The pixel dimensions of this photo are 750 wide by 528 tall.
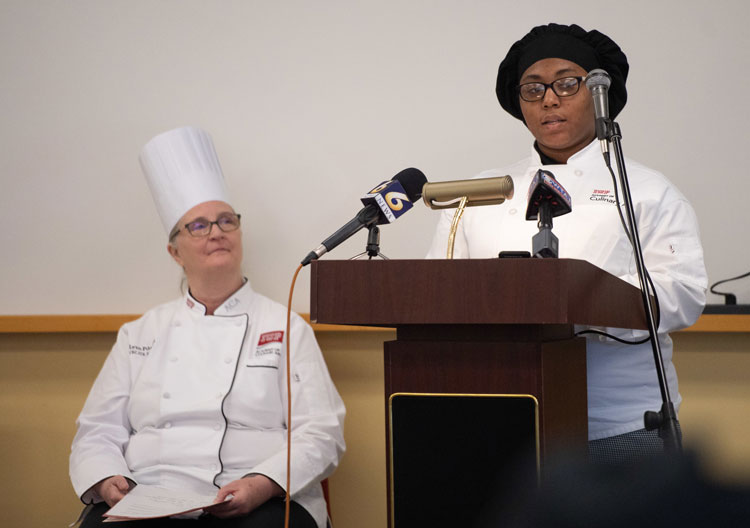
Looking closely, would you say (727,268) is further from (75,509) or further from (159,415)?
(75,509)

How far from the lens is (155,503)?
2.04 metres

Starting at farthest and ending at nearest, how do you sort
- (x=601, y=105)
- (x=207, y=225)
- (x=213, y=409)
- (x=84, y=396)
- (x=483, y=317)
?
(x=84, y=396)
(x=207, y=225)
(x=213, y=409)
(x=601, y=105)
(x=483, y=317)

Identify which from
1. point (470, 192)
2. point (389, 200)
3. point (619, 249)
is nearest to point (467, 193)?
point (470, 192)

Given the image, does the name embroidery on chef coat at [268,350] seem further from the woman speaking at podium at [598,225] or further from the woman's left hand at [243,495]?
the woman speaking at podium at [598,225]

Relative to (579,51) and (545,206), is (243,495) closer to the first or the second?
(545,206)

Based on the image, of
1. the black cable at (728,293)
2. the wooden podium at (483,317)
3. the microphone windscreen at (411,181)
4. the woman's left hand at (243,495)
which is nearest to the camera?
the wooden podium at (483,317)

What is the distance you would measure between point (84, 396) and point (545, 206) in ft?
7.57

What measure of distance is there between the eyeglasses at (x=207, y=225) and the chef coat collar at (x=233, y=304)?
0.20 metres

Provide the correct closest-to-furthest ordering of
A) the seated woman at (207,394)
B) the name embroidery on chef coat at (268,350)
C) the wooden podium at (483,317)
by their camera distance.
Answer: the wooden podium at (483,317) < the seated woman at (207,394) < the name embroidery on chef coat at (268,350)

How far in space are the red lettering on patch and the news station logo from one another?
122cm

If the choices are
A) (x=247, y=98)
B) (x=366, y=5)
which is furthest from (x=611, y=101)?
(x=247, y=98)

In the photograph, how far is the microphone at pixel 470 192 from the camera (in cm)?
131

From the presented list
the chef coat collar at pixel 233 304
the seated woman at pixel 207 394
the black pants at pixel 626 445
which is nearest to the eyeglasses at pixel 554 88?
the black pants at pixel 626 445

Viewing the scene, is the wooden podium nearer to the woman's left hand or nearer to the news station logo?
the news station logo
